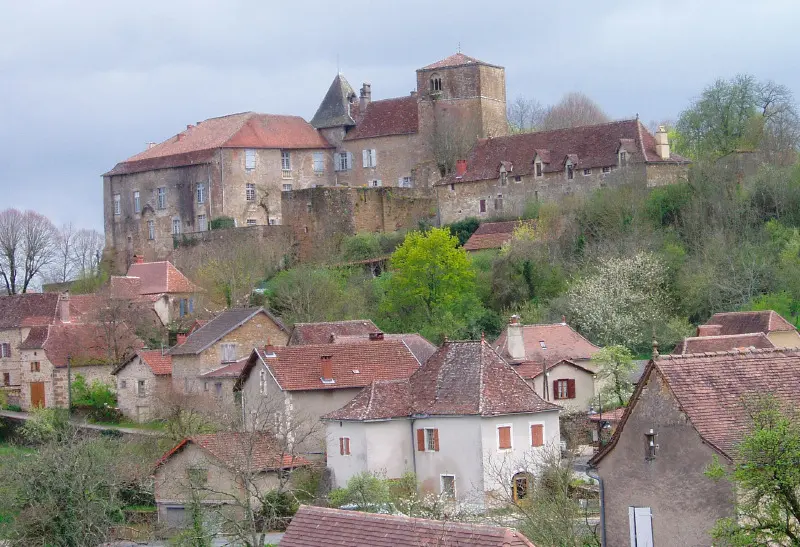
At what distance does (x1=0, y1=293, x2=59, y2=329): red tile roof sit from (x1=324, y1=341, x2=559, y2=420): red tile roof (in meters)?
26.4

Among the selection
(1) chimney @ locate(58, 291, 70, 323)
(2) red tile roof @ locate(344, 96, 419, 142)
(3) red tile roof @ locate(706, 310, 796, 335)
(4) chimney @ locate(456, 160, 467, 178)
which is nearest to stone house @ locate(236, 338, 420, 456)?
(3) red tile roof @ locate(706, 310, 796, 335)

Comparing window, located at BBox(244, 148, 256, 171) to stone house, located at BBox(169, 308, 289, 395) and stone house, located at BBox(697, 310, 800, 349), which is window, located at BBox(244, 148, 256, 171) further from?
stone house, located at BBox(697, 310, 800, 349)

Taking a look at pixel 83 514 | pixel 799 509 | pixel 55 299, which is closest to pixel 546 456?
pixel 83 514

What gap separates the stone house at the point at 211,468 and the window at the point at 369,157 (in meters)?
39.6

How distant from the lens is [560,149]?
221 feet

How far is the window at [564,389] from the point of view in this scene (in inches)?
1775

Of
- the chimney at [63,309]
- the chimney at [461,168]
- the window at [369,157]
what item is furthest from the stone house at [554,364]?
the window at [369,157]

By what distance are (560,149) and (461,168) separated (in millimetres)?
5238

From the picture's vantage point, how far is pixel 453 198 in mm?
69812

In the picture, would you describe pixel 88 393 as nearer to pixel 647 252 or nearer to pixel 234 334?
pixel 234 334

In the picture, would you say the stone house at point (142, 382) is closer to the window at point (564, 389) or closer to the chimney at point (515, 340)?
the chimney at point (515, 340)

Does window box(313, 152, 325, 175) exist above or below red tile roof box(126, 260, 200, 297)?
above

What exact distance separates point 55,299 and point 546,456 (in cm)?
3386

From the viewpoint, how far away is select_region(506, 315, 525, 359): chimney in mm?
45344
